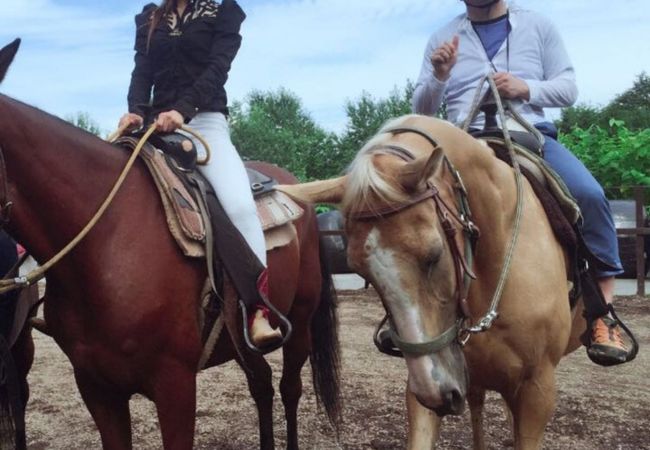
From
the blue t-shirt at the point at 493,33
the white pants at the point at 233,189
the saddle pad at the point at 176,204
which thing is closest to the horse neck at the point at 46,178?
the saddle pad at the point at 176,204

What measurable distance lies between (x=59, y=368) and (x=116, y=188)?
18.2ft

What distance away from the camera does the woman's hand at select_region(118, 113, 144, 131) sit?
384 cm

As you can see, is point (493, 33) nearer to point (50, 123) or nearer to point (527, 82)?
point (527, 82)

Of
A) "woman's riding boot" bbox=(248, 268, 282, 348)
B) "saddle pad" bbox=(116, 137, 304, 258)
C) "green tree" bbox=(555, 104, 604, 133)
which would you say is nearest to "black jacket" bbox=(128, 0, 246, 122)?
"saddle pad" bbox=(116, 137, 304, 258)

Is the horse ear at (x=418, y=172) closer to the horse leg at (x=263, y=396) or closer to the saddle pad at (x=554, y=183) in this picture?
the saddle pad at (x=554, y=183)

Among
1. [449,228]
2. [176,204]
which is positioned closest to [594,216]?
[449,228]

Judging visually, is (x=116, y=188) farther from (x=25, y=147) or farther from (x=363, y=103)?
(x=363, y=103)

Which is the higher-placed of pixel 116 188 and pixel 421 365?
pixel 116 188

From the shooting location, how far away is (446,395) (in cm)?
265

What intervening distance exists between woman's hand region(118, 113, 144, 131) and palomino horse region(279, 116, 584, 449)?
4.44ft

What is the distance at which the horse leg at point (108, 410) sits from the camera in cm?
337

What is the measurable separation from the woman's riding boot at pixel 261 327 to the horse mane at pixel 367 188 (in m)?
0.99

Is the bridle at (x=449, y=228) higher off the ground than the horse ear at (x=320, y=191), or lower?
lower

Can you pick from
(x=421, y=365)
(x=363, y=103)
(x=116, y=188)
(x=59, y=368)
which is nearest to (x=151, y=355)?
(x=116, y=188)
